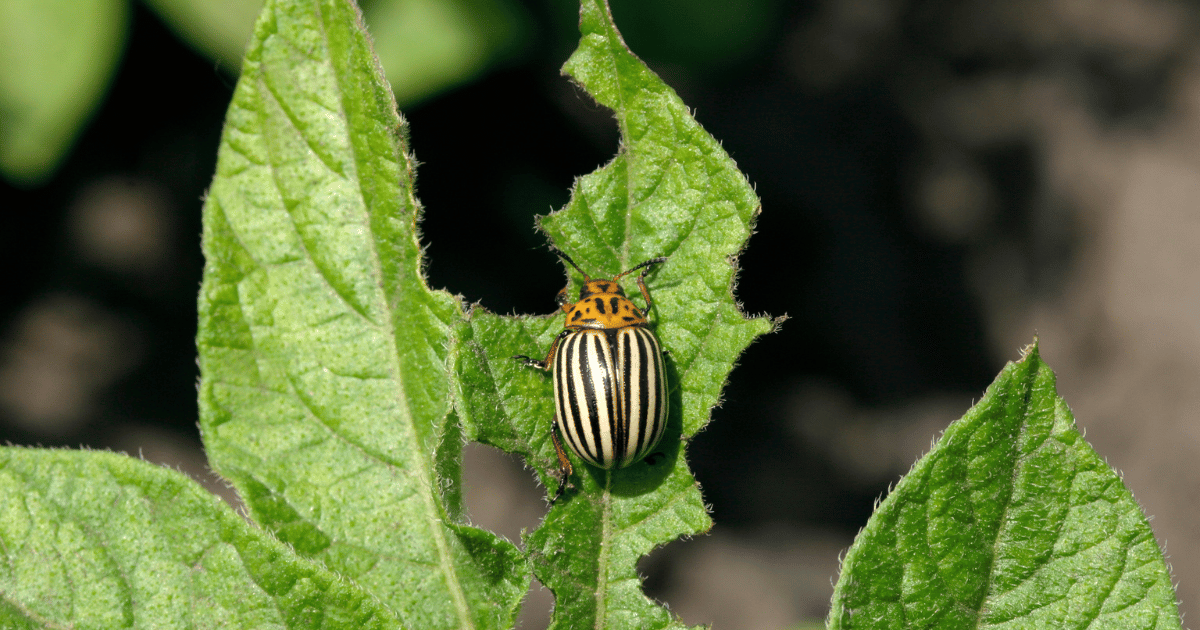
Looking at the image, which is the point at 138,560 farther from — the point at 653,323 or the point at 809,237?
the point at 809,237

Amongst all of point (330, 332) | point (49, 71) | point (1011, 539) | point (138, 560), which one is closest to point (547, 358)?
point (330, 332)

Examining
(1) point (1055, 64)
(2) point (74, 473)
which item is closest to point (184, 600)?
(2) point (74, 473)

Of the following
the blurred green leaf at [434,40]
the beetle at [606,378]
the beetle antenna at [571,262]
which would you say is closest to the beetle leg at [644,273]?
the beetle at [606,378]

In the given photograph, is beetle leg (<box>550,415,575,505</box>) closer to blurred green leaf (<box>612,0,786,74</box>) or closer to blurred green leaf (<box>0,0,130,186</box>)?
blurred green leaf (<box>0,0,130,186</box>)

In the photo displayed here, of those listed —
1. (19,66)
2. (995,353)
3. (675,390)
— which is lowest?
(675,390)

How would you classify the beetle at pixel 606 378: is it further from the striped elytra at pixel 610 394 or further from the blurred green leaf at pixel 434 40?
the blurred green leaf at pixel 434 40

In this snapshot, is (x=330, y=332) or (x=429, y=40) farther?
(x=429, y=40)

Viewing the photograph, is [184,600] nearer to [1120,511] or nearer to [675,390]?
[675,390]
